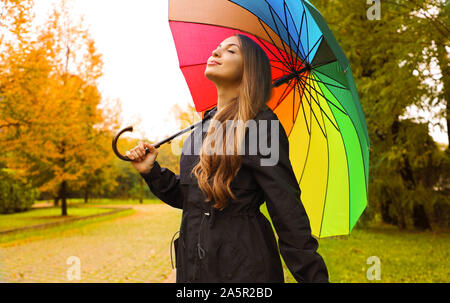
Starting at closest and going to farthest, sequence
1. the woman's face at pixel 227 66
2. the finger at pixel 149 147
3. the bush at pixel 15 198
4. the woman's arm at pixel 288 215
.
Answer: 1. the woman's arm at pixel 288 215
2. the woman's face at pixel 227 66
3. the finger at pixel 149 147
4. the bush at pixel 15 198

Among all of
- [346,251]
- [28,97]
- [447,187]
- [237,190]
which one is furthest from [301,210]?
[447,187]

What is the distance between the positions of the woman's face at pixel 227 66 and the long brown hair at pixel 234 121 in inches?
1.2

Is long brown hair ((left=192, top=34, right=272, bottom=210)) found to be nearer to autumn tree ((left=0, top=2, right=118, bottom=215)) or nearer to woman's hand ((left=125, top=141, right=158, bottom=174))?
woman's hand ((left=125, top=141, right=158, bottom=174))

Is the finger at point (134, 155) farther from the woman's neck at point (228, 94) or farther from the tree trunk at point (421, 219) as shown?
the tree trunk at point (421, 219)

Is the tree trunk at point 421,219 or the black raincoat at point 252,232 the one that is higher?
the black raincoat at point 252,232

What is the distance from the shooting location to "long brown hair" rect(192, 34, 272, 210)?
158cm

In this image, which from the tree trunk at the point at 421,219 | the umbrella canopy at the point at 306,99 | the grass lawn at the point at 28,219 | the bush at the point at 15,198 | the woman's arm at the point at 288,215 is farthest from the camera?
the bush at the point at 15,198

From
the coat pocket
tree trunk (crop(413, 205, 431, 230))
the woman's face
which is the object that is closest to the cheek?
the woman's face

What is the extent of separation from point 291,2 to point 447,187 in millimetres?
13627

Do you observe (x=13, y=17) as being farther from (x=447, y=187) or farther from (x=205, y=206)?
A: (x=447, y=187)

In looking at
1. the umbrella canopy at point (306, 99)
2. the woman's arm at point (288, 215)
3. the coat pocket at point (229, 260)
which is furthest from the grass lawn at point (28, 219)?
the woman's arm at point (288, 215)

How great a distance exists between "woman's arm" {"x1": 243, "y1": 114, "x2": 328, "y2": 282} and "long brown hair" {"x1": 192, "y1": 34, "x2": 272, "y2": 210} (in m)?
0.09

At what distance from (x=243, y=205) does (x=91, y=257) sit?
8166mm

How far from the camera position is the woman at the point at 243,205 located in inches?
58.1
